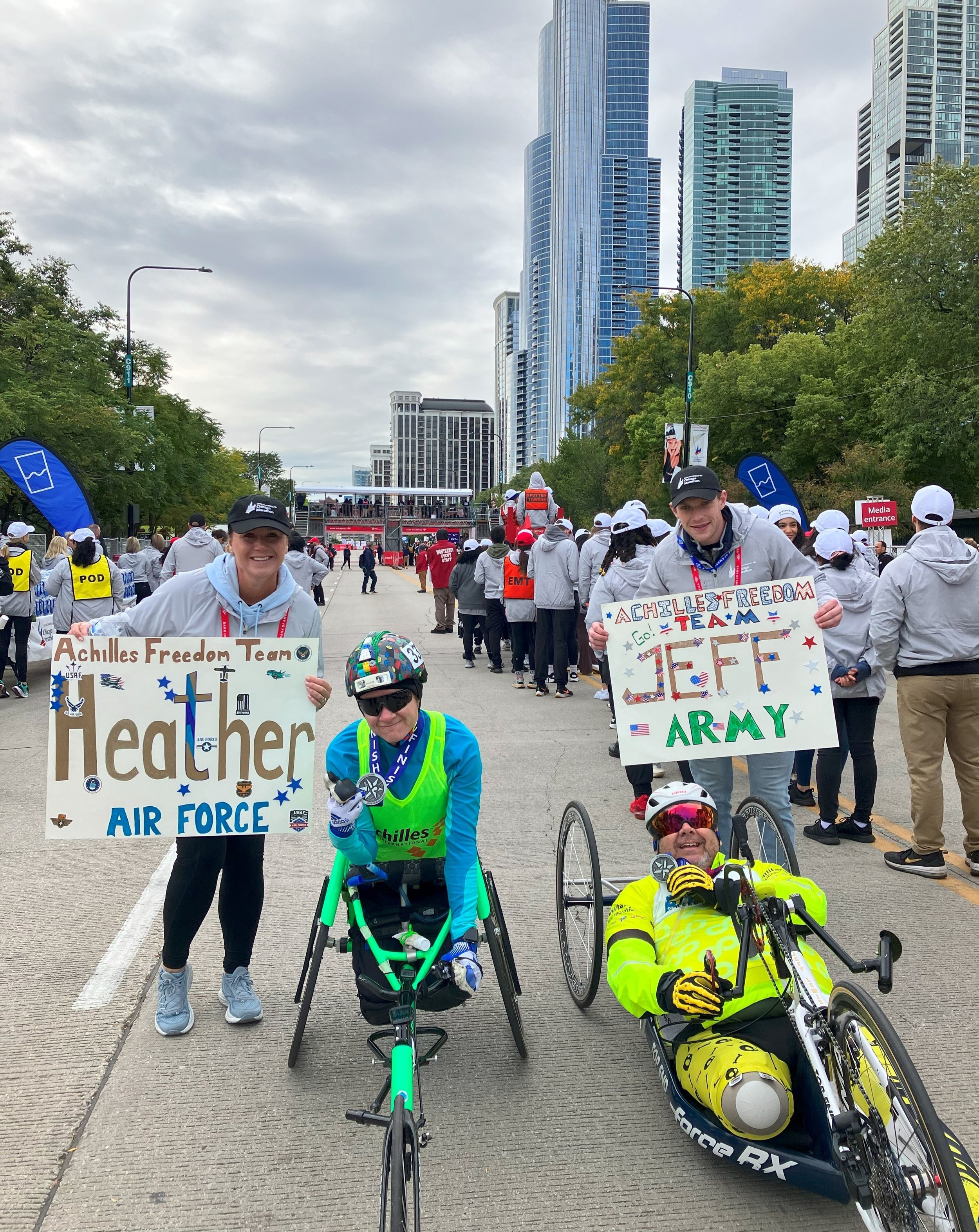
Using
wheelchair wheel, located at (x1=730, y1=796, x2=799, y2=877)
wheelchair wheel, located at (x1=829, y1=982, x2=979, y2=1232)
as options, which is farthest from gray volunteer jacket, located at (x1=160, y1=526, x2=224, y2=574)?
wheelchair wheel, located at (x1=829, y1=982, x2=979, y2=1232)

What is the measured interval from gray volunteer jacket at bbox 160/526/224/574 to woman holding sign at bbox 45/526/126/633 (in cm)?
76

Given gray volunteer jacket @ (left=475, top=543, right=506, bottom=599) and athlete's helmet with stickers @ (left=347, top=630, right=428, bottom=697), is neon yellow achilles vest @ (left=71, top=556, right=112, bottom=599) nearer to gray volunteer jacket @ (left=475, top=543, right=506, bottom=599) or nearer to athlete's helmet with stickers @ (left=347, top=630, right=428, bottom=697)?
gray volunteer jacket @ (left=475, top=543, right=506, bottom=599)

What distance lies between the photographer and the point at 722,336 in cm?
5069

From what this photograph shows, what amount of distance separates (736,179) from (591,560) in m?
187

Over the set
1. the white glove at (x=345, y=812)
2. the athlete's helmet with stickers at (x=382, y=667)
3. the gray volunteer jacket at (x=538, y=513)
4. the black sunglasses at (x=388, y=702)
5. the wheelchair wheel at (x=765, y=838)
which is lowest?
the wheelchair wheel at (x=765, y=838)

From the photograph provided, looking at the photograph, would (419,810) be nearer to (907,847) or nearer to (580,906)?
(580,906)

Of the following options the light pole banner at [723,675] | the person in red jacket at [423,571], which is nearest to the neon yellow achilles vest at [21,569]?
the light pole banner at [723,675]

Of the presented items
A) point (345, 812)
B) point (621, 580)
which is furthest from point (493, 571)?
point (345, 812)

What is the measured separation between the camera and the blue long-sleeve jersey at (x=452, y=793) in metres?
3.06

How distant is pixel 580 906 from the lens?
13.2ft

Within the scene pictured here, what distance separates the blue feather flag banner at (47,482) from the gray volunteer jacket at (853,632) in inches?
469

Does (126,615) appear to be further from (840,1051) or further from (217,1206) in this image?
(840,1051)

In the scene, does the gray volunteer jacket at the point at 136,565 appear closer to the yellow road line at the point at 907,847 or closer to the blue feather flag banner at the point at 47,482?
the blue feather flag banner at the point at 47,482

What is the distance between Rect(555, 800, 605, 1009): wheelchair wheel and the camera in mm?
3582
